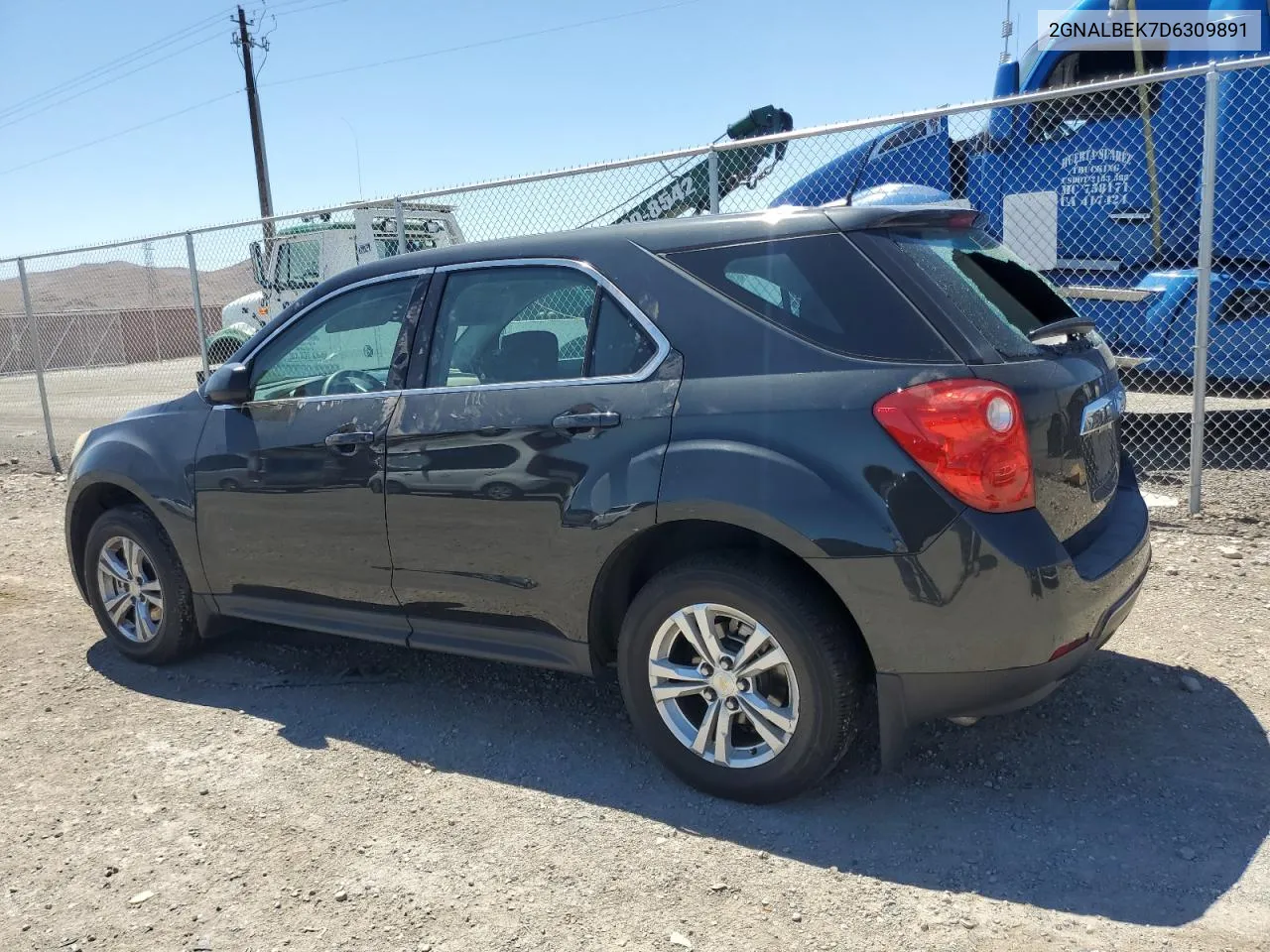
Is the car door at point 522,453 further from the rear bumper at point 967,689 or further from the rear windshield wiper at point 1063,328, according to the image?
the rear windshield wiper at point 1063,328

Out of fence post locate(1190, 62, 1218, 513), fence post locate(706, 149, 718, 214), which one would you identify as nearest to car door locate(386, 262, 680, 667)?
fence post locate(706, 149, 718, 214)

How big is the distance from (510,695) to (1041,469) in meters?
2.30

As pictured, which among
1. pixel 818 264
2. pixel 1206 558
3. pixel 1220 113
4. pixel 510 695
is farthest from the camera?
pixel 1220 113

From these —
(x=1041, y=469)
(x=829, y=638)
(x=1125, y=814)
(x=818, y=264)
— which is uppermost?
(x=818, y=264)

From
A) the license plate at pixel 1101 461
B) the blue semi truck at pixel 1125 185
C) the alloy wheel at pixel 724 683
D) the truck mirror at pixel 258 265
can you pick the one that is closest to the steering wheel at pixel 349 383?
the alloy wheel at pixel 724 683

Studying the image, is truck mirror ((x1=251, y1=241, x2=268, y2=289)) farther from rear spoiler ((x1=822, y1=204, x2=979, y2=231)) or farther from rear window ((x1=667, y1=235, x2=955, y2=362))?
rear spoiler ((x1=822, y1=204, x2=979, y2=231))

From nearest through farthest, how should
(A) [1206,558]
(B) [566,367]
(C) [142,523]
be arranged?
(B) [566,367], (C) [142,523], (A) [1206,558]

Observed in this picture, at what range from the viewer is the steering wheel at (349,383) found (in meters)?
3.92

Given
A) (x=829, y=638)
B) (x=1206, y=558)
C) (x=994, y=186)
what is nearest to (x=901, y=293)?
(x=829, y=638)

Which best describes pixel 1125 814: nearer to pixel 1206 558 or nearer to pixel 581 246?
pixel 581 246

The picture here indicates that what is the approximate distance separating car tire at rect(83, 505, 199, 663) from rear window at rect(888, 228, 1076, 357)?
132 inches

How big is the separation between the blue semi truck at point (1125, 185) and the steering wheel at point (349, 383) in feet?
16.3

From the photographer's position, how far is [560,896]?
279 cm

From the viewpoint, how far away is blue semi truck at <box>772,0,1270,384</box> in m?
7.42
